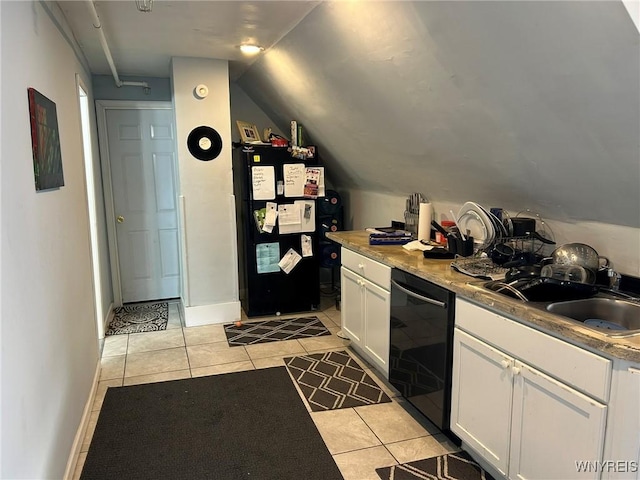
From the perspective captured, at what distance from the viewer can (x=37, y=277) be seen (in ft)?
5.98

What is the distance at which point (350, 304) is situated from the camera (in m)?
3.46

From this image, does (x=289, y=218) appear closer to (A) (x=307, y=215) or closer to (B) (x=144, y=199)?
(A) (x=307, y=215)

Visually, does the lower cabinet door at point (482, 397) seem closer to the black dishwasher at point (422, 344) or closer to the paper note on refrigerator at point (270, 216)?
the black dishwasher at point (422, 344)

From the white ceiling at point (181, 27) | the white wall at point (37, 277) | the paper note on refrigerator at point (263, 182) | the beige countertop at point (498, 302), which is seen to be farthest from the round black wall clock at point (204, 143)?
the beige countertop at point (498, 302)

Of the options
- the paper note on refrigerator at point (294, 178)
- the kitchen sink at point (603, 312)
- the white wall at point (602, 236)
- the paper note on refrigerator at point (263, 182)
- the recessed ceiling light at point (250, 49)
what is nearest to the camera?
the kitchen sink at point (603, 312)

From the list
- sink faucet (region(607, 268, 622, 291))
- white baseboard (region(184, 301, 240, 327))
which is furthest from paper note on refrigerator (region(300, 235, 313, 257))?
sink faucet (region(607, 268, 622, 291))

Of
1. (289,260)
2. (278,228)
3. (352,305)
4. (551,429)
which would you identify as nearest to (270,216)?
(278,228)

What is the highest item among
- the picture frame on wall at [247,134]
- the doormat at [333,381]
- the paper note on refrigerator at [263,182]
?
the picture frame on wall at [247,134]

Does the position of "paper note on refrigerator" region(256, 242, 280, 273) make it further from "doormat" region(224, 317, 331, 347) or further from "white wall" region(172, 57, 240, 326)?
"doormat" region(224, 317, 331, 347)

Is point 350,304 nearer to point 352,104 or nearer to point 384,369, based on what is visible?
point 384,369

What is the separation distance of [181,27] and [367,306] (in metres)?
2.17

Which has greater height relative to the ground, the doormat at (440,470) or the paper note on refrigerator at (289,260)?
the paper note on refrigerator at (289,260)

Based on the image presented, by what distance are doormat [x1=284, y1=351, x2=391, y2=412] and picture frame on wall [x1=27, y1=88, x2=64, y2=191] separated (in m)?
1.87

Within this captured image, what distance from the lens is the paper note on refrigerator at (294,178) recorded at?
4.22m
